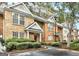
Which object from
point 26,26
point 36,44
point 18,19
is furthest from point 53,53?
point 18,19

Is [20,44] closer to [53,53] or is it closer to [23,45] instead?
[23,45]

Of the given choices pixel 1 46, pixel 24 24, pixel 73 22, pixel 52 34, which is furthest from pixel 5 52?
pixel 73 22

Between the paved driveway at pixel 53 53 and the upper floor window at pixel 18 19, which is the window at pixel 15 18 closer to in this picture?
the upper floor window at pixel 18 19

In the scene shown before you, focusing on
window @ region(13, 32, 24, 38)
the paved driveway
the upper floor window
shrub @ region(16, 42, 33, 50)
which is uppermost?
the upper floor window

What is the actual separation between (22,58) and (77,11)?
1.11 m

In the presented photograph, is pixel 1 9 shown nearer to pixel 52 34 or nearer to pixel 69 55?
pixel 52 34

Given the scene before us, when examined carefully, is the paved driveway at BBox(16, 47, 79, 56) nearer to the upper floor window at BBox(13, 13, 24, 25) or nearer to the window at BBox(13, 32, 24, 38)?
the window at BBox(13, 32, 24, 38)

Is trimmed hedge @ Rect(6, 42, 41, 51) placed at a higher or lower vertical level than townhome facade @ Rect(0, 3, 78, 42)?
lower

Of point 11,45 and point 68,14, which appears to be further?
point 68,14

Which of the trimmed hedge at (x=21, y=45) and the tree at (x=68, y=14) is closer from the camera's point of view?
the trimmed hedge at (x=21, y=45)

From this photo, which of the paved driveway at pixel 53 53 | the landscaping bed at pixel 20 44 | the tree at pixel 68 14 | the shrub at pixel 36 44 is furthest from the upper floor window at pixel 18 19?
the tree at pixel 68 14

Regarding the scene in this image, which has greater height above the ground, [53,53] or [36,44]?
[36,44]

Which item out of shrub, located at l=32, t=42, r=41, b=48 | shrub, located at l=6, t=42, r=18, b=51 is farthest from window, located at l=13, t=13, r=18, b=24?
shrub, located at l=32, t=42, r=41, b=48

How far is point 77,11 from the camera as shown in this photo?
119 inches
